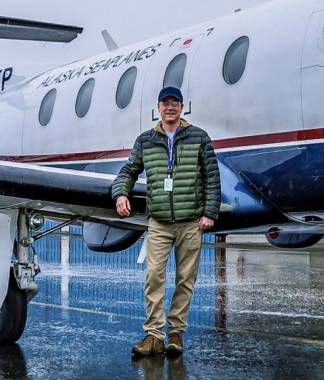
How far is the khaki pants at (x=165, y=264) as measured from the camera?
550 centimetres

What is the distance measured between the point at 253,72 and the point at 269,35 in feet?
1.13

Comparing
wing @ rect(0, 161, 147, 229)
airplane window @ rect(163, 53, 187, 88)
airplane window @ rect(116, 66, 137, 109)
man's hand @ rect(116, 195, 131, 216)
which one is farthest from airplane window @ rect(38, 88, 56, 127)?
man's hand @ rect(116, 195, 131, 216)

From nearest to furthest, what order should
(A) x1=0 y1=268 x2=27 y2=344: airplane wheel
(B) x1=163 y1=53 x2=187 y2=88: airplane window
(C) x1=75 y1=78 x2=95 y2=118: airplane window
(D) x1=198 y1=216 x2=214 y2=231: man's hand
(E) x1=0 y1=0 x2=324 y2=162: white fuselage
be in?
1. (D) x1=198 y1=216 x2=214 y2=231: man's hand
2. (E) x1=0 y1=0 x2=324 y2=162: white fuselage
3. (A) x1=0 y1=268 x2=27 y2=344: airplane wheel
4. (B) x1=163 y1=53 x2=187 y2=88: airplane window
5. (C) x1=75 y1=78 x2=95 y2=118: airplane window

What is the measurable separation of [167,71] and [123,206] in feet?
7.41

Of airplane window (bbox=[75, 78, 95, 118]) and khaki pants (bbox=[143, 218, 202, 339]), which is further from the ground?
airplane window (bbox=[75, 78, 95, 118])

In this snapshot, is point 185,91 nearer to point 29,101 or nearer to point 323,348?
point 323,348

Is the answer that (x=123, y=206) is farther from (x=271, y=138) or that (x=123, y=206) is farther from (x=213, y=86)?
(x=213, y=86)

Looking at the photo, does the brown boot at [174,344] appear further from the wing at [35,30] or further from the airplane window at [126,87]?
the wing at [35,30]

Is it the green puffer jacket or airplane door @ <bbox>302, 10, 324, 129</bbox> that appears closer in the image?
the green puffer jacket

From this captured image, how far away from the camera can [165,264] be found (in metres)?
5.54

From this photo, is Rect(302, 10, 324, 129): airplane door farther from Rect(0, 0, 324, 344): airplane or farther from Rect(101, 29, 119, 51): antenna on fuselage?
Rect(101, 29, 119, 51): antenna on fuselage

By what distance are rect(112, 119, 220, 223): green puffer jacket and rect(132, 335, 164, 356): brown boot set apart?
882 millimetres

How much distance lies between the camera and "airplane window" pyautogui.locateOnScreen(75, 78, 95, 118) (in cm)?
840

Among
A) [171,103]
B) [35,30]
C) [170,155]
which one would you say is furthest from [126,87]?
[35,30]
